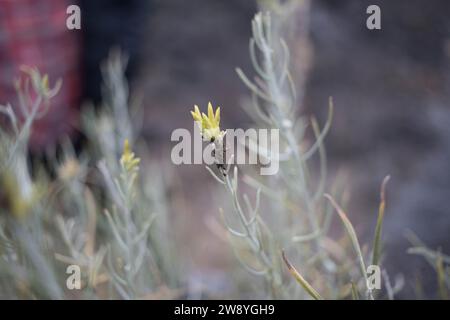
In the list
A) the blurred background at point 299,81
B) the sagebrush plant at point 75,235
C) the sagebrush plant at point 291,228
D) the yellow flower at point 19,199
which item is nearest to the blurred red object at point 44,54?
the blurred background at point 299,81


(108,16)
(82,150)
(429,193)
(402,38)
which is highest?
(108,16)

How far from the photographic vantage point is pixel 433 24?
130cm

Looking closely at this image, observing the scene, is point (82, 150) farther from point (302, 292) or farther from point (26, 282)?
point (302, 292)

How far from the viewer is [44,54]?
1493mm

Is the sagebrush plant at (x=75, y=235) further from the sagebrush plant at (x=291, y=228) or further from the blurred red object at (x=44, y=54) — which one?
the blurred red object at (x=44, y=54)

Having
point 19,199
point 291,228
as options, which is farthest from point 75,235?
point 291,228

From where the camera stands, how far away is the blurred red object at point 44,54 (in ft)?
4.62

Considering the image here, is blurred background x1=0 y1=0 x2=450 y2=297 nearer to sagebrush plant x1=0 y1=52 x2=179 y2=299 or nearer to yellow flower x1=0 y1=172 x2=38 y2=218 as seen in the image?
sagebrush plant x1=0 y1=52 x2=179 y2=299

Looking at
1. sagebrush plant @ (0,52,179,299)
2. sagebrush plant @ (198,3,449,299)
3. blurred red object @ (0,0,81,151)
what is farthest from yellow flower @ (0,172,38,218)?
blurred red object @ (0,0,81,151)

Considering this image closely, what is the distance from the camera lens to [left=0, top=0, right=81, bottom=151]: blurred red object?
1409 millimetres
